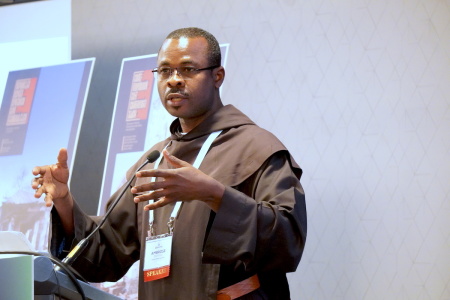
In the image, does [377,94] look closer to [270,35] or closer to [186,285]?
[270,35]

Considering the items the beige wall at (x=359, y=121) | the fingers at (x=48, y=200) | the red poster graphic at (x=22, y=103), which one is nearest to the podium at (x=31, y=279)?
the fingers at (x=48, y=200)

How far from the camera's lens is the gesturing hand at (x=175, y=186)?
2.07 m

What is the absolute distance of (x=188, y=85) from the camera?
8.79ft

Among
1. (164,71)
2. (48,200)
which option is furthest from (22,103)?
(48,200)

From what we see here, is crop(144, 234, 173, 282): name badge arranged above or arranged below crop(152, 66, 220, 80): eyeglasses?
below

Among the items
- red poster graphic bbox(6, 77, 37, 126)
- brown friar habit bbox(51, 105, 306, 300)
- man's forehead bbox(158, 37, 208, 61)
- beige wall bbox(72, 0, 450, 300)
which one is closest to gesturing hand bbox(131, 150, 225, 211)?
brown friar habit bbox(51, 105, 306, 300)

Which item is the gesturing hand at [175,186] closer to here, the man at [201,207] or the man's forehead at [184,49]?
the man at [201,207]

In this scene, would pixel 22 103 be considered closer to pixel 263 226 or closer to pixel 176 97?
pixel 176 97

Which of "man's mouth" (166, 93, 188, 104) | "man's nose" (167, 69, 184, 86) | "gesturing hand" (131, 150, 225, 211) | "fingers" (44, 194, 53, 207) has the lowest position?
"fingers" (44, 194, 53, 207)

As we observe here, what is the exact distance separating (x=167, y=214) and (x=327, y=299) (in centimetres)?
200

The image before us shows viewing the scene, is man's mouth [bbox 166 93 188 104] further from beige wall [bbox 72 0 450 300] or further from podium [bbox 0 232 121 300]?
beige wall [bbox 72 0 450 300]

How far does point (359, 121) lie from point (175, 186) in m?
2.39

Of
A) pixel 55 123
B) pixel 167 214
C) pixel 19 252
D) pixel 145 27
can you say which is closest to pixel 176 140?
pixel 167 214

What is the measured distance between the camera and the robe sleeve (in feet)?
7.48
